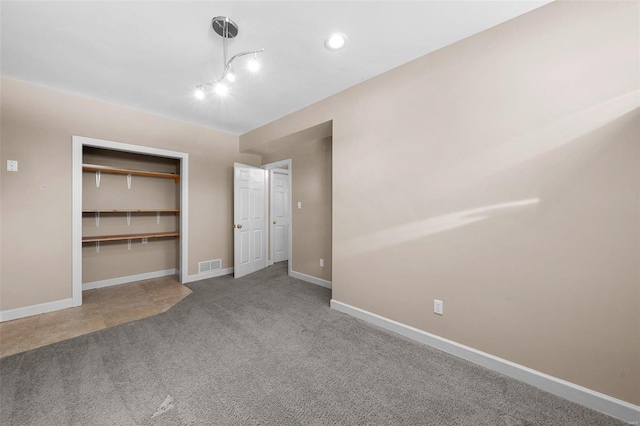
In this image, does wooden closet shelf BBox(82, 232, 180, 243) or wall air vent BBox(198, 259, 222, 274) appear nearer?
wooden closet shelf BBox(82, 232, 180, 243)

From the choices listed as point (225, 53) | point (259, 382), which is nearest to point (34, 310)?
point (259, 382)

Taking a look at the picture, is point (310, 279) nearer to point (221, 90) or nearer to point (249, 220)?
point (249, 220)

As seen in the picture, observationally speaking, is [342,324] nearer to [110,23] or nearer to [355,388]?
[355,388]

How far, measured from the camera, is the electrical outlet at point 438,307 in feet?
7.16

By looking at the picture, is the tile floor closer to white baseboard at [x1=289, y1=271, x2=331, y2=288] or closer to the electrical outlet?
white baseboard at [x1=289, y1=271, x2=331, y2=288]

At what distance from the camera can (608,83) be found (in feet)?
5.00

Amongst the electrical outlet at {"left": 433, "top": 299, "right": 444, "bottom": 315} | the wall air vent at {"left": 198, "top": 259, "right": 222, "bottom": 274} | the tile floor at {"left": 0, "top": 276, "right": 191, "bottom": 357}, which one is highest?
the electrical outlet at {"left": 433, "top": 299, "right": 444, "bottom": 315}

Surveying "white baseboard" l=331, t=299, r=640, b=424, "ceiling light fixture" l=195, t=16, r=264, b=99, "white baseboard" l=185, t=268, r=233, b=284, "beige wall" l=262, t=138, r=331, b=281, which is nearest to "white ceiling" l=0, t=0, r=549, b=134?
Answer: "ceiling light fixture" l=195, t=16, r=264, b=99

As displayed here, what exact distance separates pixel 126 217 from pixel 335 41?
4298mm

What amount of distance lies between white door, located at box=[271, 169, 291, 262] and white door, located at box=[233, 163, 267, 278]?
46 centimetres

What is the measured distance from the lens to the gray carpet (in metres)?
1.49

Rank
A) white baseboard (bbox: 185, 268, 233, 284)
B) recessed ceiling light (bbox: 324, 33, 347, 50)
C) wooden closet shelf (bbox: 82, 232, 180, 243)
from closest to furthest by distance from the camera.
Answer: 1. recessed ceiling light (bbox: 324, 33, 347, 50)
2. wooden closet shelf (bbox: 82, 232, 180, 243)
3. white baseboard (bbox: 185, 268, 233, 284)

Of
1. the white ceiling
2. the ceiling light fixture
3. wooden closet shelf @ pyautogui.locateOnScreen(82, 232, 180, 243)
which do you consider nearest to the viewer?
the white ceiling

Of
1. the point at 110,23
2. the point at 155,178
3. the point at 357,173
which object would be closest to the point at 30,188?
the point at 155,178
